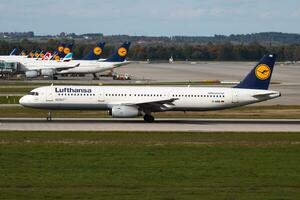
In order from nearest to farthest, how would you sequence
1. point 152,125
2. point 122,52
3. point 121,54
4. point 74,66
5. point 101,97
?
point 152,125
point 101,97
point 122,52
point 121,54
point 74,66

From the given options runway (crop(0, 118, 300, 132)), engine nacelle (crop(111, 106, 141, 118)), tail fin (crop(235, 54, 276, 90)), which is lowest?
runway (crop(0, 118, 300, 132))

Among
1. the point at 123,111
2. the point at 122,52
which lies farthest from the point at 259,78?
the point at 122,52

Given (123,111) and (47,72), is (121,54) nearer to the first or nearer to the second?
(47,72)

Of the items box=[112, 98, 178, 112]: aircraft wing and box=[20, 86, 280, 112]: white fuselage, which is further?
box=[20, 86, 280, 112]: white fuselage

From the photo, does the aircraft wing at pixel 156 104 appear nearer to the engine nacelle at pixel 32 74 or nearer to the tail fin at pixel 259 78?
the tail fin at pixel 259 78

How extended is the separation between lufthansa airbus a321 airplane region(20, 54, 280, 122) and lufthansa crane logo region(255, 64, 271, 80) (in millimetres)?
993

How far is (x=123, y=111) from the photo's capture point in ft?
176

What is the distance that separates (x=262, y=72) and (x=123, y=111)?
1130 centimetres

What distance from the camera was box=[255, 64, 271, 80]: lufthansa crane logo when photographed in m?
57.2

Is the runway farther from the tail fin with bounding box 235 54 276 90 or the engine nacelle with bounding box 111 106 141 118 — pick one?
the tail fin with bounding box 235 54 276 90

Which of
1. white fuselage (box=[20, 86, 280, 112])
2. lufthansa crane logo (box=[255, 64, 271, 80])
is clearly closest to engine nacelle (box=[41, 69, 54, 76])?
white fuselage (box=[20, 86, 280, 112])
